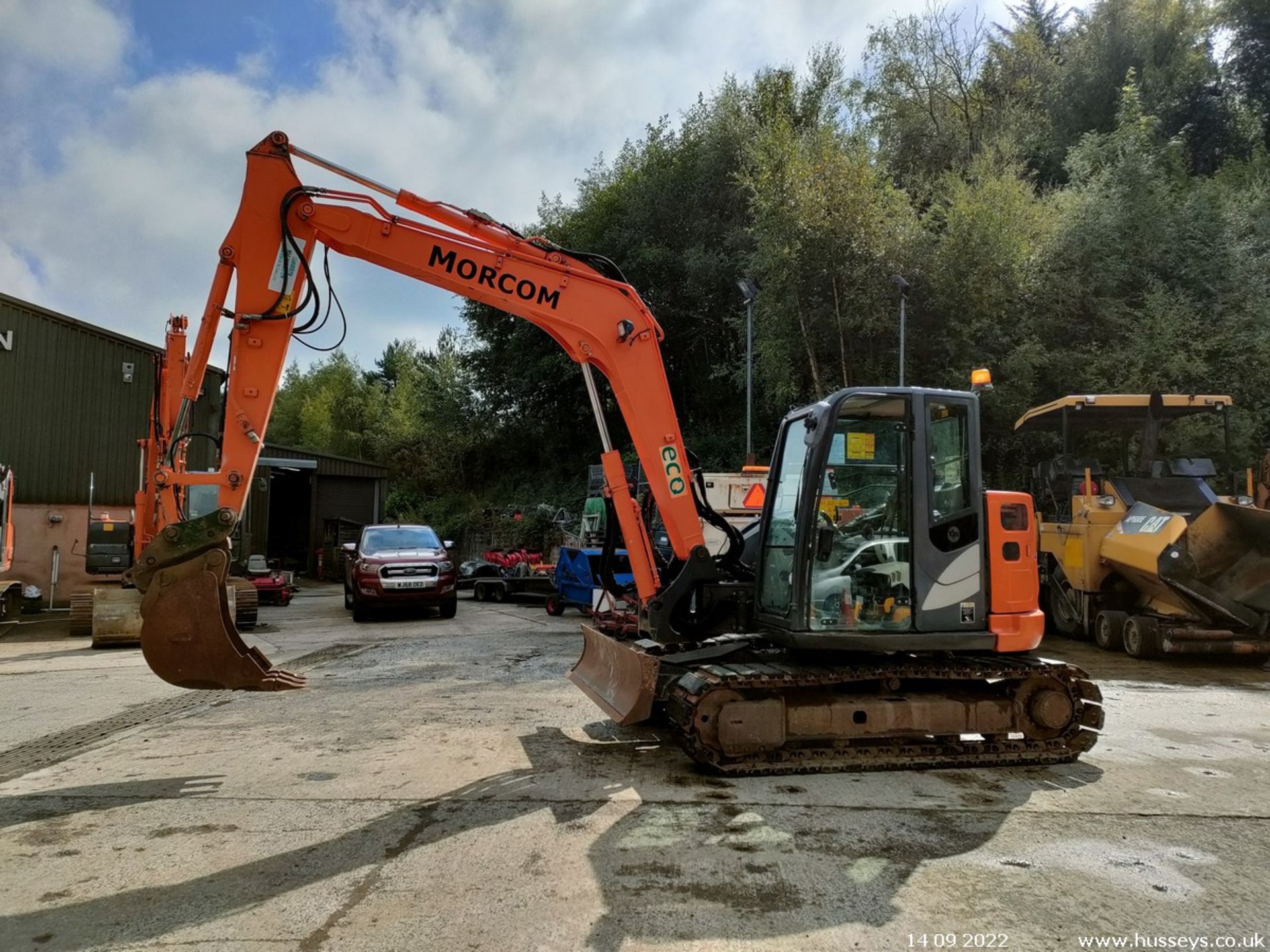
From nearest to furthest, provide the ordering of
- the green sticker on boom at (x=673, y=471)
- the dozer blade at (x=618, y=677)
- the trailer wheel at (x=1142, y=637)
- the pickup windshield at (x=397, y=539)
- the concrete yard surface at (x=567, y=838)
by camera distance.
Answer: the concrete yard surface at (x=567, y=838) < the dozer blade at (x=618, y=677) < the green sticker on boom at (x=673, y=471) < the trailer wheel at (x=1142, y=637) < the pickup windshield at (x=397, y=539)

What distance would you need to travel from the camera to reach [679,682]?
534cm

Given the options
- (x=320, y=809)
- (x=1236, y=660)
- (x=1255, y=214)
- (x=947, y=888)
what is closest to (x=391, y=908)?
(x=320, y=809)

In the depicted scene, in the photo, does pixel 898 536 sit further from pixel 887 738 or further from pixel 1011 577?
pixel 887 738

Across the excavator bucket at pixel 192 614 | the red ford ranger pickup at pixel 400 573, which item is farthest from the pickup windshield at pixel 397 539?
the excavator bucket at pixel 192 614

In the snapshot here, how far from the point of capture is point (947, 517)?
213 inches

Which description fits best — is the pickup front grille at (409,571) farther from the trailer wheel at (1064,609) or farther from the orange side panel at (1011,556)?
the orange side panel at (1011,556)

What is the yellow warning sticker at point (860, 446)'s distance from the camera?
17.7 feet

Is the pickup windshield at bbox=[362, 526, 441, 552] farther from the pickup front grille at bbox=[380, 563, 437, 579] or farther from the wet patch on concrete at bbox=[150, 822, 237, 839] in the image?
the wet patch on concrete at bbox=[150, 822, 237, 839]

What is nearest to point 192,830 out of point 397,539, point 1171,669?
point 1171,669

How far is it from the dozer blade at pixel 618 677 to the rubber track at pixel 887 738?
223 mm

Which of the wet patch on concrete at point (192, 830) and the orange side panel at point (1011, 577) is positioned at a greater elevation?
the orange side panel at point (1011, 577)

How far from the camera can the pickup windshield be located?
15.0m

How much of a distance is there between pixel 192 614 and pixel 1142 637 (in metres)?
9.72

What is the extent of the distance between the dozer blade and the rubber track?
0.73ft
